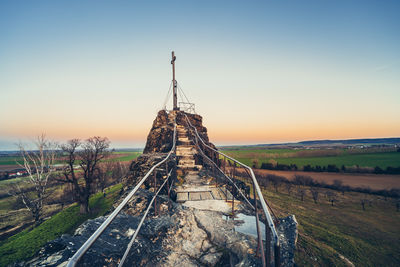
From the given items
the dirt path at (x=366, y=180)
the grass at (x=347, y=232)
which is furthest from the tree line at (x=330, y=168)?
the grass at (x=347, y=232)

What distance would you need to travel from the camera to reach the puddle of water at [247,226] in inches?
126

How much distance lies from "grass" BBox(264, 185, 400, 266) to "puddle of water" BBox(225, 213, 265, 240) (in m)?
A: 14.8

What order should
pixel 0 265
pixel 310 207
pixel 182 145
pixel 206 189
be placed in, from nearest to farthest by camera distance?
pixel 206 189 → pixel 182 145 → pixel 0 265 → pixel 310 207

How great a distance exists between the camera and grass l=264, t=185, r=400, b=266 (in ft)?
61.9

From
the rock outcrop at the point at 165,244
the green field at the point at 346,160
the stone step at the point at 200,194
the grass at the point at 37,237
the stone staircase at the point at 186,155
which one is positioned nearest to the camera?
the rock outcrop at the point at 165,244

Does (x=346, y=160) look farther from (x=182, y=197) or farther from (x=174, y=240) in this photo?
(x=174, y=240)

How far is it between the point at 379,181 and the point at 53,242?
7365 centimetres

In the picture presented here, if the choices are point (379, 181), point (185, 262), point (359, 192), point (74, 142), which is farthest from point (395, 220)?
point (74, 142)

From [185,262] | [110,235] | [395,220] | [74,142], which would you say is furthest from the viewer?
[395,220]

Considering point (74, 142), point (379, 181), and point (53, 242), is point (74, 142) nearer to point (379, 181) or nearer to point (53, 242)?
point (53, 242)

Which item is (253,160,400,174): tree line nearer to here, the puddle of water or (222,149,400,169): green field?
(222,149,400,169): green field

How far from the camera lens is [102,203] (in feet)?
96.2

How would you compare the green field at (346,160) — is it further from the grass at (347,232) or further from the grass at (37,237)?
the grass at (37,237)

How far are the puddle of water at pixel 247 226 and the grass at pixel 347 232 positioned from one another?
1476 cm
